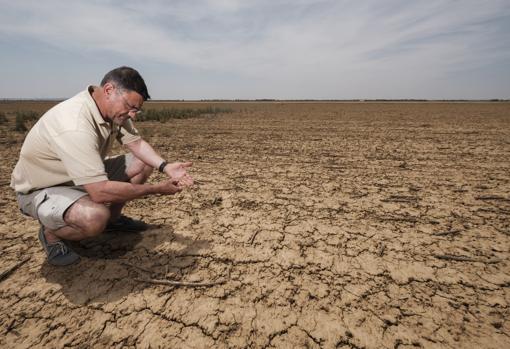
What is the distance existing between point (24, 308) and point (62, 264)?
0.35 metres

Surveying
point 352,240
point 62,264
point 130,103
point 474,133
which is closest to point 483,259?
point 352,240

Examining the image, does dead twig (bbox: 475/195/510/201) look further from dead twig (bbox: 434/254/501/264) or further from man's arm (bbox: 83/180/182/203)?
man's arm (bbox: 83/180/182/203)

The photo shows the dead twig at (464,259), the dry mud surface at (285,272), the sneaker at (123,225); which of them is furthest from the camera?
the sneaker at (123,225)

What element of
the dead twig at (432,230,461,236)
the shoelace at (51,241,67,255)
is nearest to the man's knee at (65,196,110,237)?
the shoelace at (51,241,67,255)

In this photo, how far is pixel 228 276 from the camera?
1.89 metres

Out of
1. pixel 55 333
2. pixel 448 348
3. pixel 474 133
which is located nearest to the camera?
pixel 448 348

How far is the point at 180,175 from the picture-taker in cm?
195

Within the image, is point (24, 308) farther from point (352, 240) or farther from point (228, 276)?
point (352, 240)

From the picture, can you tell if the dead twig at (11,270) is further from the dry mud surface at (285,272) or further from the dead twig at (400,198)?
the dead twig at (400,198)

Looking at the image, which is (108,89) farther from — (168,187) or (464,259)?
(464,259)

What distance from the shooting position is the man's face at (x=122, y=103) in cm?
176

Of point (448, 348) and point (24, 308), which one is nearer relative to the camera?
point (448, 348)

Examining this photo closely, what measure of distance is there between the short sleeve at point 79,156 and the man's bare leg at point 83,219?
0.76ft

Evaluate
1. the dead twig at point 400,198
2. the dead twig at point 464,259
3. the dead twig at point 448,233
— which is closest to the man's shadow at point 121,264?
the dead twig at point 464,259
